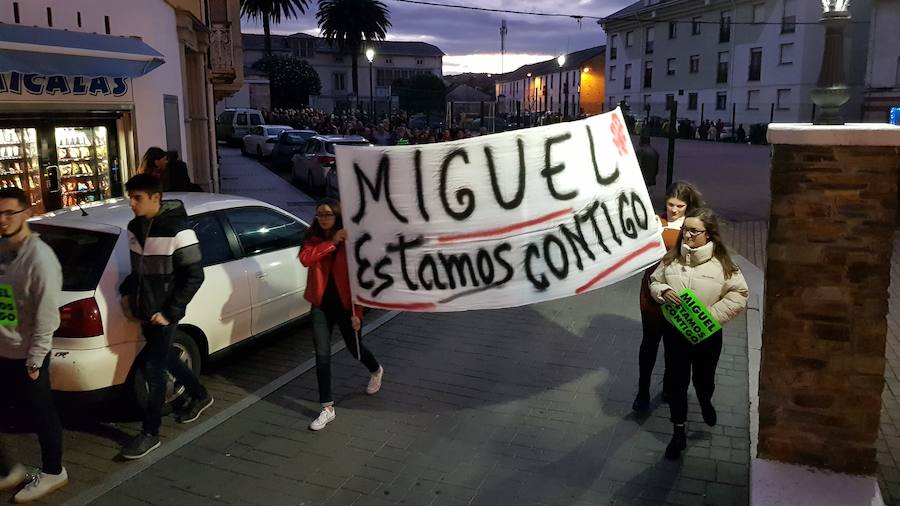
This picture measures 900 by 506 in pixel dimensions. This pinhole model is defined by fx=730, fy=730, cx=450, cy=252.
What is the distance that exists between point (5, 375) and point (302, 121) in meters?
38.1

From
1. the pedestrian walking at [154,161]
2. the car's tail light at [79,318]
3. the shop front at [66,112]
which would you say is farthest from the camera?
the shop front at [66,112]

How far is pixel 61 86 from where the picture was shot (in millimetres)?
10039

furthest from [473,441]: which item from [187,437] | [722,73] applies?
[722,73]

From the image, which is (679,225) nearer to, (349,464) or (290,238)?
(349,464)

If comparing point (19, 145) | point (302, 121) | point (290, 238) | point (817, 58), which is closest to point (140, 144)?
point (19, 145)

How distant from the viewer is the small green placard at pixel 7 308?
13.9 ft

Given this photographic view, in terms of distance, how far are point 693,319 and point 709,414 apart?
1.00m

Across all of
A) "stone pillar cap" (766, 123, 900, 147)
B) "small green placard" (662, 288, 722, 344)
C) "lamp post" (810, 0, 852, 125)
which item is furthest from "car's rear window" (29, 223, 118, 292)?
"lamp post" (810, 0, 852, 125)

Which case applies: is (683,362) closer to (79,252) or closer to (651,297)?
(651,297)

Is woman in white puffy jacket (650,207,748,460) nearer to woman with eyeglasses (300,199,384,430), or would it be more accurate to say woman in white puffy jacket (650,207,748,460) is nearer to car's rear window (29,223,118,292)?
woman with eyeglasses (300,199,384,430)

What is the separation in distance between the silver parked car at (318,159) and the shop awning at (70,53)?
7.15m

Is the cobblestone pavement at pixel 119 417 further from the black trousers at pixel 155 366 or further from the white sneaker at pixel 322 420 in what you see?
the white sneaker at pixel 322 420

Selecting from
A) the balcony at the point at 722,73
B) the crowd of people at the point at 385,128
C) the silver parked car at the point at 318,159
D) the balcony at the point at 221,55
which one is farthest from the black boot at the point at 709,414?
the balcony at the point at 722,73

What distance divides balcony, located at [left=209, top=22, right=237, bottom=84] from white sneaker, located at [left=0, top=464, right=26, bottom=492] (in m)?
16.7
